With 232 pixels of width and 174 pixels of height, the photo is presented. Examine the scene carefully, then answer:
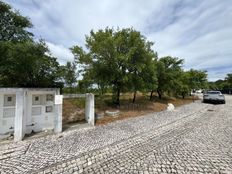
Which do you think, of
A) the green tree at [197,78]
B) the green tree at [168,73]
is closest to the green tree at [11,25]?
the green tree at [168,73]

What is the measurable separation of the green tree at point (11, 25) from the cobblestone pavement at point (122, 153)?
10502 mm

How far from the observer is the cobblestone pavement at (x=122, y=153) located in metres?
3.58

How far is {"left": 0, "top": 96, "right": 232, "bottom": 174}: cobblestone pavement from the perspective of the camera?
141 inches

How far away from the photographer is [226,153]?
4340mm

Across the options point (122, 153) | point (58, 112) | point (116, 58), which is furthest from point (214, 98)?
point (58, 112)

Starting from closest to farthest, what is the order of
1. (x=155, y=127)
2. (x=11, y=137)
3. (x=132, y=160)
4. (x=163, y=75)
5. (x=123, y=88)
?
(x=132, y=160)
(x=11, y=137)
(x=155, y=127)
(x=123, y=88)
(x=163, y=75)

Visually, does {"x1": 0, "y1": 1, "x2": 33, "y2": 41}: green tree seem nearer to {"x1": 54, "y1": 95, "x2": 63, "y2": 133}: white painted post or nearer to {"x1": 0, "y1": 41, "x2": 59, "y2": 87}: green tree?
{"x1": 0, "y1": 41, "x2": 59, "y2": 87}: green tree

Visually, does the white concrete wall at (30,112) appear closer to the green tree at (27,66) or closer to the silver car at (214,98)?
the green tree at (27,66)

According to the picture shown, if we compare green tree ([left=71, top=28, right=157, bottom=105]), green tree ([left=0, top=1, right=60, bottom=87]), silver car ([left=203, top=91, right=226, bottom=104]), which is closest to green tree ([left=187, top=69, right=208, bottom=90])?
silver car ([left=203, top=91, right=226, bottom=104])

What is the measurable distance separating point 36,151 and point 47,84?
5123 millimetres

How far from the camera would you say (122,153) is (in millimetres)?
4453

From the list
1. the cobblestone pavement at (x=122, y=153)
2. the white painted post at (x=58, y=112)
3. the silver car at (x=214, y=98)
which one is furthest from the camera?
the silver car at (x=214, y=98)

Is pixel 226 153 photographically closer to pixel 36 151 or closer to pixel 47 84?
pixel 36 151

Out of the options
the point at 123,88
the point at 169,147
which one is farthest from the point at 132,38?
the point at 169,147
